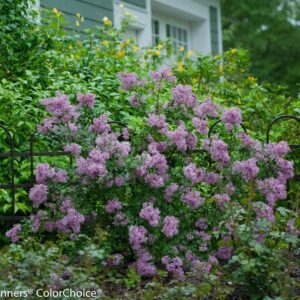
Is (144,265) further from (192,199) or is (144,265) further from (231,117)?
(231,117)

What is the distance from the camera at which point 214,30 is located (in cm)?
1390

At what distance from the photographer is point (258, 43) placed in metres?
22.9

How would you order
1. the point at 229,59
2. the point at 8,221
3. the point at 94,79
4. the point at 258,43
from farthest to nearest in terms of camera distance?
the point at 258,43
the point at 229,59
the point at 94,79
the point at 8,221

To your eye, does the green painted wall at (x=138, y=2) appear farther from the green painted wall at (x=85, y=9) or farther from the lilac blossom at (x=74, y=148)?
the lilac blossom at (x=74, y=148)

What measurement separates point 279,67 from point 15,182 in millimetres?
19243

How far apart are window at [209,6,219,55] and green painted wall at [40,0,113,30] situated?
12.5 feet

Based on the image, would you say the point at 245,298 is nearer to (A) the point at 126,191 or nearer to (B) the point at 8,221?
(A) the point at 126,191

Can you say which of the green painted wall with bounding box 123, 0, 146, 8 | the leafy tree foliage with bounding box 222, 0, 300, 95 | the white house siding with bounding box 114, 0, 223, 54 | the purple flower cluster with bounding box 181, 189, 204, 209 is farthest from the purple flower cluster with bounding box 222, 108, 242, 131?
the leafy tree foliage with bounding box 222, 0, 300, 95

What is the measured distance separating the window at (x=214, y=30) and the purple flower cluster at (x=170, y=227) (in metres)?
9.76

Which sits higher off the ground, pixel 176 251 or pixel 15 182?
pixel 15 182

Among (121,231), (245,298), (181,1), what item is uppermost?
(181,1)

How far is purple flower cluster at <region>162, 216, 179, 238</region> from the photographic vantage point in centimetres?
416

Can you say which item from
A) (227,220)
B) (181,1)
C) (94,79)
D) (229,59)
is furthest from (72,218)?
(181,1)

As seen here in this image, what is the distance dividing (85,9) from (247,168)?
19.7ft
